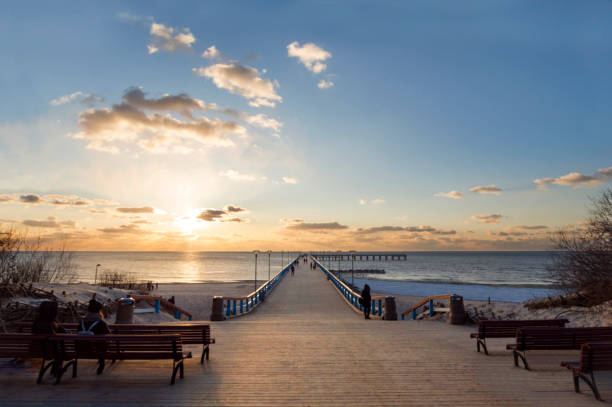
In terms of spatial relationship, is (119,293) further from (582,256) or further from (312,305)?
(582,256)

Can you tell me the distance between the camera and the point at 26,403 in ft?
16.9

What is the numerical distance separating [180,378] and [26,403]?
6.95 feet

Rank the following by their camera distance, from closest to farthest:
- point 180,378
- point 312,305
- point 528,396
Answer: point 528,396
point 180,378
point 312,305

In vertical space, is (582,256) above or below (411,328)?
above

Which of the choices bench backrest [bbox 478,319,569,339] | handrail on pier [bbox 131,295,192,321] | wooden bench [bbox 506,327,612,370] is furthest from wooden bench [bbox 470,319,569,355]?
handrail on pier [bbox 131,295,192,321]

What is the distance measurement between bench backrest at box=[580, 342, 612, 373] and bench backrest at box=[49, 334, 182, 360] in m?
6.37

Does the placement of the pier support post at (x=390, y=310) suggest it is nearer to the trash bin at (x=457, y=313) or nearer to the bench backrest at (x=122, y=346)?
the trash bin at (x=457, y=313)

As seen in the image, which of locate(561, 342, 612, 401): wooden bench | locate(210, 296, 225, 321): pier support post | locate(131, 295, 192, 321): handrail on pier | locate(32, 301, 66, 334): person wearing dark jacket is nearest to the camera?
locate(561, 342, 612, 401): wooden bench

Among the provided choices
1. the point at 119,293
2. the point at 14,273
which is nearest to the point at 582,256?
the point at 119,293

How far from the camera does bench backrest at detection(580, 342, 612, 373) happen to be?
18.2 ft

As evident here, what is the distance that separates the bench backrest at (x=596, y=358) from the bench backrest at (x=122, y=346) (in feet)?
20.9

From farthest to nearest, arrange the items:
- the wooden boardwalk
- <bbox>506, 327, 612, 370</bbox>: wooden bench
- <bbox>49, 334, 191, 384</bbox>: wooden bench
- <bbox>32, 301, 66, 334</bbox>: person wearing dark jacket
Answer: <bbox>506, 327, 612, 370</bbox>: wooden bench < <bbox>32, 301, 66, 334</bbox>: person wearing dark jacket < <bbox>49, 334, 191, 384</bbox>: wooden bench < the wooden boardwalk

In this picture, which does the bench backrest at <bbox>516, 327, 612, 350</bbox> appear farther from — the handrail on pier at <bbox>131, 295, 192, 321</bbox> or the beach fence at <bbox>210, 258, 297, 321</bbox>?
the handrail on pier at <bbox>131, 295, 192, 321</bbox>

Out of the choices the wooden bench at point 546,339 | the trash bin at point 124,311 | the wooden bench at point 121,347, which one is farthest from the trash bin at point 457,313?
the trash bin at point 124,311
